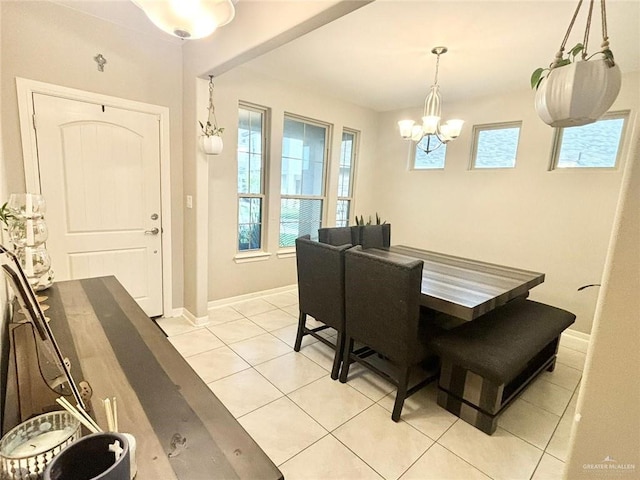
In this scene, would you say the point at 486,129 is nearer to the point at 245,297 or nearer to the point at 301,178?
the point at 301,178

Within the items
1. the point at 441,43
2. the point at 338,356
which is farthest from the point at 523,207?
the point at 338,356

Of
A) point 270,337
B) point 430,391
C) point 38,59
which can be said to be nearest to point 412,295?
point 430,391

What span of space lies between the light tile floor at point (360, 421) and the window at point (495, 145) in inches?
85.9

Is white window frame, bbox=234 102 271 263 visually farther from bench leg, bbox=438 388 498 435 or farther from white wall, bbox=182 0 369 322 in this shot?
bench leg, bbox=438 388 498 435

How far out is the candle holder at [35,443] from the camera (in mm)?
565

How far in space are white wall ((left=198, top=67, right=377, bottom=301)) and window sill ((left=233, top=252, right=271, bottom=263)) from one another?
0.16 feet

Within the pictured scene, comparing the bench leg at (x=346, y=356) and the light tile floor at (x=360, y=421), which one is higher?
the bench leg at (x=346, y=356)

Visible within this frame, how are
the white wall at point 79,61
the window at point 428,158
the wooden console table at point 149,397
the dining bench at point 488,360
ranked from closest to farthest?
the wooden console table at point 149,397
the dining bench at point 488,360
the white wall at point 79,61
the window at point 428,158

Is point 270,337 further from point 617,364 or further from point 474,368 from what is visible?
point 617,364

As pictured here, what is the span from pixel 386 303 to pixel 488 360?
625 mm

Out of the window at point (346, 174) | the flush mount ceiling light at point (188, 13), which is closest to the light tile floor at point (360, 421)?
the flush mount ceiling light at point (188, 13)

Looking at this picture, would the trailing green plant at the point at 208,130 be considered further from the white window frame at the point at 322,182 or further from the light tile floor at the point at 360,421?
the light tile floor at the point at 360,421

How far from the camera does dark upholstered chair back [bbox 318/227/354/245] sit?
300 cm

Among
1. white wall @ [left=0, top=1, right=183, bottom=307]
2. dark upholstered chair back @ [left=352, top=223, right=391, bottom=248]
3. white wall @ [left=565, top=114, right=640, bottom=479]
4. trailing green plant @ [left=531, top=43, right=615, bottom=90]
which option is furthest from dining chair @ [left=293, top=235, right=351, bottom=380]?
white wall @ [left=0, top=1, right=183, bottom=307]
